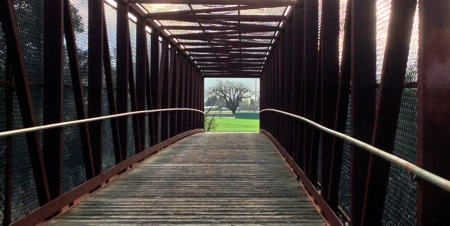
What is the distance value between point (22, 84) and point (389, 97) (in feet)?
9.52

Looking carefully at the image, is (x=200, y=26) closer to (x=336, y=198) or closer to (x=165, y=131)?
(x=165, y=131)

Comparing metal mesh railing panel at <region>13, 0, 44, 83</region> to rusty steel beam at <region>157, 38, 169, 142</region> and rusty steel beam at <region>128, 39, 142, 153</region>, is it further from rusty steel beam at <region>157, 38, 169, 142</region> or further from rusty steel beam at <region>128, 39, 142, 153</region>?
rusty steel beam at <region>157, 38, 169, 142</region>

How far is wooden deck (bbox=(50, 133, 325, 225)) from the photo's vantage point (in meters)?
4.34

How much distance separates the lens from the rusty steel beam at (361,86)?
12.0 feet

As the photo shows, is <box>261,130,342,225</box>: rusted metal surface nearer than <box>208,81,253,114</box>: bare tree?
Yes

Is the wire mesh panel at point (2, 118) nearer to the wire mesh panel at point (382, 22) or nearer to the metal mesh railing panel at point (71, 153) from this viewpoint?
the metal mesh railing panel at point (71, 153)

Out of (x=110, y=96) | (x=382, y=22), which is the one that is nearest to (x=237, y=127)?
(x=110, y=96)

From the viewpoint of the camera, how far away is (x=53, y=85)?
471cm

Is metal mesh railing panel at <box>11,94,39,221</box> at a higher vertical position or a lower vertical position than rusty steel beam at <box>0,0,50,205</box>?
lower

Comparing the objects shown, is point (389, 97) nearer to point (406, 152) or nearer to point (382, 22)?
point (406, 152)

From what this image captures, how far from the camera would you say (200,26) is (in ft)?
40.5

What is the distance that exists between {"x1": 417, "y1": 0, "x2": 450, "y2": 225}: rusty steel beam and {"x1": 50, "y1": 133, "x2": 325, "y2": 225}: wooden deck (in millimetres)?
2044

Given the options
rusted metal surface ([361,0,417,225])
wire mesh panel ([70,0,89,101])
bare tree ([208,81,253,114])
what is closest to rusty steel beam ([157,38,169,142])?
wire mesh panel ([70,0,89,101])

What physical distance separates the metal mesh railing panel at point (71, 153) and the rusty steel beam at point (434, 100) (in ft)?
15.2
